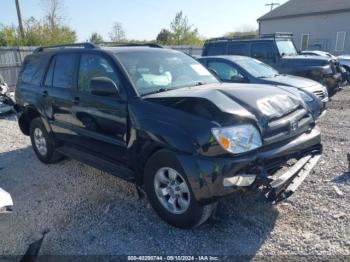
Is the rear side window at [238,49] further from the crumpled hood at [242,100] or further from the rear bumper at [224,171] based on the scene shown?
the rear bumper at [224,171]

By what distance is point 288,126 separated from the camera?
10.7ft

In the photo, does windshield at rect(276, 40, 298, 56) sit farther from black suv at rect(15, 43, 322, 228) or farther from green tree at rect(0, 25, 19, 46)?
green tree at rect(0, 25, 19, 46)

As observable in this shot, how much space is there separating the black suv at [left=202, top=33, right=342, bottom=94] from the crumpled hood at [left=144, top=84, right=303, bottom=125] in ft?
21.5

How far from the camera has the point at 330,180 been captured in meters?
4.32

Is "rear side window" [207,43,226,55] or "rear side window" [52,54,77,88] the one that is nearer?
"rear side window" [52,54,77,88]

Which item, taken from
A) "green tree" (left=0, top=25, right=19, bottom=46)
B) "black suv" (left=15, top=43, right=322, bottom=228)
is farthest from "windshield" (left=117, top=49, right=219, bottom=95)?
"green tree" (left=0, top=25, right=19, bottom=46)

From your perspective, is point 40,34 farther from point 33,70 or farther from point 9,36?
point 33,70

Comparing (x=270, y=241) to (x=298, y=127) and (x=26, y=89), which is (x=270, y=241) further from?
(x=26, y=89)

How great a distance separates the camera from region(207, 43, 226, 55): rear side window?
10841mm

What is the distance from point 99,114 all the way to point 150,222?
1430 millimetres

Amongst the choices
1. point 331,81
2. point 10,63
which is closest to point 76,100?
point 331,81

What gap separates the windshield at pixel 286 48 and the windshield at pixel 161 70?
6.53 meters

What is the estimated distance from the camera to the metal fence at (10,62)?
1527cm

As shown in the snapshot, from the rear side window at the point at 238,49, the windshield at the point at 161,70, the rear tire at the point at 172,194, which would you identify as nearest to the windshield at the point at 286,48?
the rear side window at the point at 238,49
